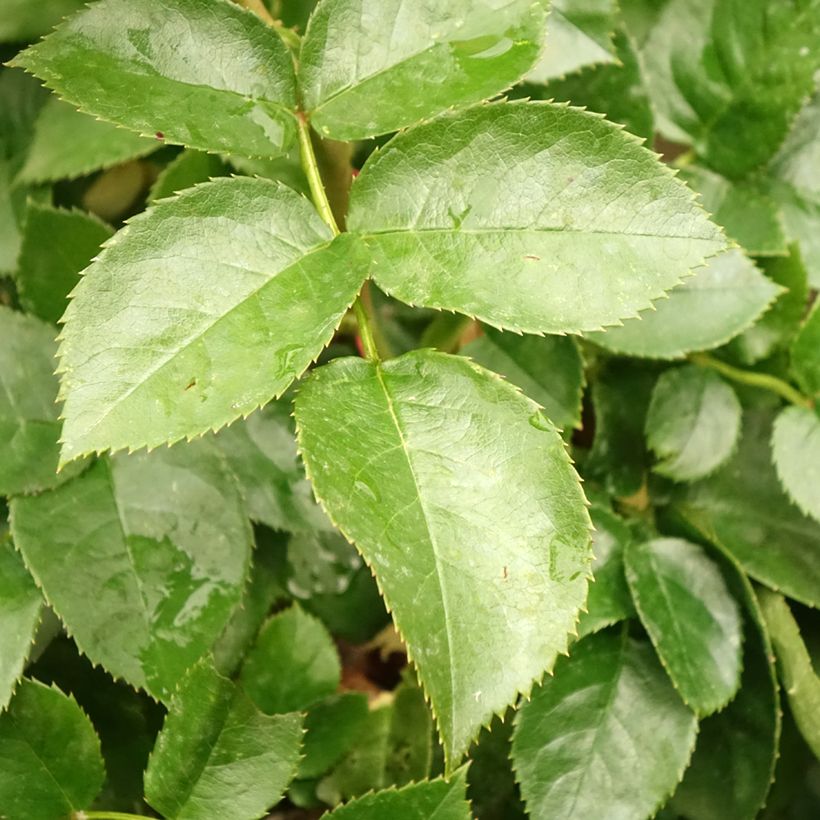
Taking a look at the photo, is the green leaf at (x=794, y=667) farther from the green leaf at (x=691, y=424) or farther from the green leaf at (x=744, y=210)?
the green leaf at (x=744, y=210)

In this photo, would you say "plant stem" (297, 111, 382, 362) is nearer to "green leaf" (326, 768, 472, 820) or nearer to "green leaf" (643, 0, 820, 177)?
"green leaf" (326, 768, 472, 820)

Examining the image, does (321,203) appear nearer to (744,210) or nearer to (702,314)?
(702,314)

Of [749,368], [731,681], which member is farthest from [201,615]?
[749,368]

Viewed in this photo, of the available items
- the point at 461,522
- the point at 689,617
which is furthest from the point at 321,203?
the point at 689,617

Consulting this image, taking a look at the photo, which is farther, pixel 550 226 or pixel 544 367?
pixel 544 367

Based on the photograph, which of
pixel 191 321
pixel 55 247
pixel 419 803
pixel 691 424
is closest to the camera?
pixel 191 321

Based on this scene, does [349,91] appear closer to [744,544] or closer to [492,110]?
[492,110]
